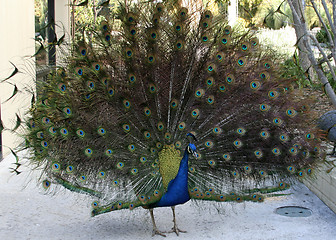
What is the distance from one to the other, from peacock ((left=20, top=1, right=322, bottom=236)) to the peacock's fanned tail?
0.03 ft

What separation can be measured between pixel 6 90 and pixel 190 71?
13.2 ft

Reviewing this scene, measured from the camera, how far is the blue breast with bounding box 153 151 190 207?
14.9 feet

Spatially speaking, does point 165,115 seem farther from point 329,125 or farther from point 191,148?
point 329,125

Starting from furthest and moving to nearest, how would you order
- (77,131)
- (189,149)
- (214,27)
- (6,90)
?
(6,90), (214,27), (77,131), (189,149)

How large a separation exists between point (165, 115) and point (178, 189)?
820 mm

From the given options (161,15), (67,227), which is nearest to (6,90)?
(67,227)

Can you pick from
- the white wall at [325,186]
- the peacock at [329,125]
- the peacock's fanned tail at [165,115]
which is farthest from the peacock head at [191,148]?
the peacock at [329,125]

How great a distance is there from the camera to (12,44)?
8.16m

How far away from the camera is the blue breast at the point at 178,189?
4.54m

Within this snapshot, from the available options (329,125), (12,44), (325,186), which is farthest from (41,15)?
(325,186)

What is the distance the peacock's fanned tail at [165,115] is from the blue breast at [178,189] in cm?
7

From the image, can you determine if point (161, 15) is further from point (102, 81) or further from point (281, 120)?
point (281, 120)

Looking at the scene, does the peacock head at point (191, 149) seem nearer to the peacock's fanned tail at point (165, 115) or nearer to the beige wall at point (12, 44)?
the peacock's fanned tail at point (165, 115)

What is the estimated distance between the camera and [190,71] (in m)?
5.04
